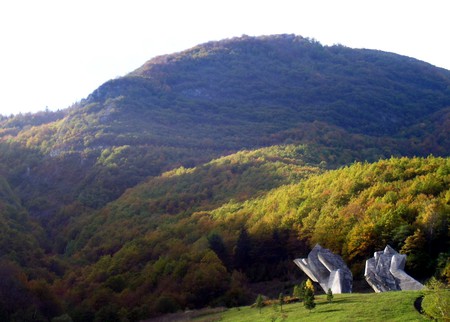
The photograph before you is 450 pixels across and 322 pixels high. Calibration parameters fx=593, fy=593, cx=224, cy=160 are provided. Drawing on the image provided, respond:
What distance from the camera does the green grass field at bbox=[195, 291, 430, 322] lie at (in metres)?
30.8

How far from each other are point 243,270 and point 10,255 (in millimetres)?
34267

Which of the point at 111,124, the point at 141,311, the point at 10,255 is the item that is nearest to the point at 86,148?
the point at 111,124

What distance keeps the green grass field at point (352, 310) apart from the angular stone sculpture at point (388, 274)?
3.72 m

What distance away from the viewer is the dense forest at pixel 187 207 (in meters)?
55.7

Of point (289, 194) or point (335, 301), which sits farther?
point (289, 194)

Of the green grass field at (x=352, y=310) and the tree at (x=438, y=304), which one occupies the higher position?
the tree at (x=438, y=304)

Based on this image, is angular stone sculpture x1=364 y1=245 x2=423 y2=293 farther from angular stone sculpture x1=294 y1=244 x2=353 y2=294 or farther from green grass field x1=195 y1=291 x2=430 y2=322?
green grass field x1=195 y1=291 x2=430 y2=322

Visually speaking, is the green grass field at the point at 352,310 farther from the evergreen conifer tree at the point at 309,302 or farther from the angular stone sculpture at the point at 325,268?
the angular stone sculpture at the point at 325,268

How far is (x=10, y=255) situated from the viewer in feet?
266

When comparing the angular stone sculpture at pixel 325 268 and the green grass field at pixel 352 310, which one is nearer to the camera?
the green grass field at pixel 352 310

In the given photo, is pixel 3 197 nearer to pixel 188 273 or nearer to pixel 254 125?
pixel 188 273

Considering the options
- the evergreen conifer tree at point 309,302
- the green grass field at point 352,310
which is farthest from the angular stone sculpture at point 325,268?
the evergreen conifer tree at point 309,302

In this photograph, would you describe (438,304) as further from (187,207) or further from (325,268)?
(187,207)

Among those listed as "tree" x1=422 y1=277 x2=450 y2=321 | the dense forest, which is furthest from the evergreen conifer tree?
the dense forest
